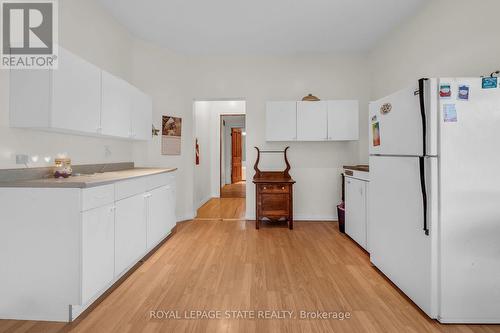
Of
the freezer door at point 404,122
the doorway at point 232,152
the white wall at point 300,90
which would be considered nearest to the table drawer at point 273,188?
the white wall at point 300,90

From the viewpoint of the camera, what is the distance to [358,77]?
4414mm

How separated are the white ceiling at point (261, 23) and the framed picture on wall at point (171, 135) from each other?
122cm

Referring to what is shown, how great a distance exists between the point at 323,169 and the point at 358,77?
5.72ft

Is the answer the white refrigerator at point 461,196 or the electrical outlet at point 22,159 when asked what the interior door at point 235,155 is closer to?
the electrical outlet at point 22,159

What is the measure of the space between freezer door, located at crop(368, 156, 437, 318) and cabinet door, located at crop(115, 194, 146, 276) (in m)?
2.43

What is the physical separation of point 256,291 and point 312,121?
286cm

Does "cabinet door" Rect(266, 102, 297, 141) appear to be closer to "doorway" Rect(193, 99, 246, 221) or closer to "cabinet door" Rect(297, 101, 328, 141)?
"cabinet door" Rect(297, 101, 328, 141)

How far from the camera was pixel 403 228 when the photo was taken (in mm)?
2037

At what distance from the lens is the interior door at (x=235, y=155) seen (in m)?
9.72

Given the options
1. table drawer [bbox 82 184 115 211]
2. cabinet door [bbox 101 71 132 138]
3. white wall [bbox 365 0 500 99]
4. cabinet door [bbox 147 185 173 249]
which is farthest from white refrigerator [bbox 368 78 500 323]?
cabinet door [bbox 101 71 132 138]

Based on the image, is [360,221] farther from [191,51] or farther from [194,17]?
[191,51]

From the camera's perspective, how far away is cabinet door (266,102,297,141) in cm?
411

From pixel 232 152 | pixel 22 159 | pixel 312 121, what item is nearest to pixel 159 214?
pixel 22 159

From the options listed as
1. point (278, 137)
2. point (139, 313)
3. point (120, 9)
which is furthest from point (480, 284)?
point (120, 9)
